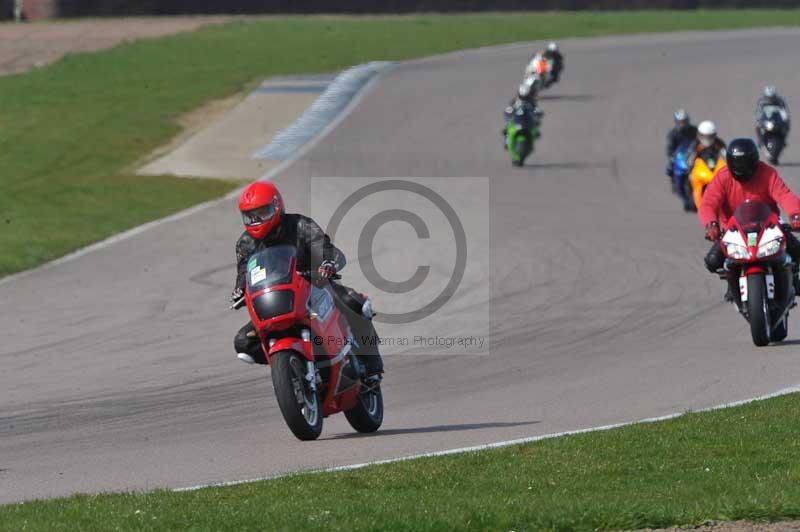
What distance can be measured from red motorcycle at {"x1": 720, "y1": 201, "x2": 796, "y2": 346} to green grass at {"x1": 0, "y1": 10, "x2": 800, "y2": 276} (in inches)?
370

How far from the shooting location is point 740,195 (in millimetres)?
14188

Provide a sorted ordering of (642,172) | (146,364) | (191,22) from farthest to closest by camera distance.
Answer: (191,22) → (642,172) → (146,364)

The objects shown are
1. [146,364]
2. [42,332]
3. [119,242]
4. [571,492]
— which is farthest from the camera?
[119,242]

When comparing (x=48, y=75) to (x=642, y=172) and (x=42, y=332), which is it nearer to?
(x=642, y=172)

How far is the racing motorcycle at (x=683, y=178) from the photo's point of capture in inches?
972

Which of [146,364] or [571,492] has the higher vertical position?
[571,492]

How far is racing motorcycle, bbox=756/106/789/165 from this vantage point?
29.5 meters

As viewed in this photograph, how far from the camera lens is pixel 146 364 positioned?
13711 millimetres

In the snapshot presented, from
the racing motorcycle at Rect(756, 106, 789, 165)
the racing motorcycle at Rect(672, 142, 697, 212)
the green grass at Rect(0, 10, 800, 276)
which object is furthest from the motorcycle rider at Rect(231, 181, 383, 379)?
the racing motorcycle at Rect(756, 106, 789, 165)

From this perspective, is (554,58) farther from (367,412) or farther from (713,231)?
(367,412)

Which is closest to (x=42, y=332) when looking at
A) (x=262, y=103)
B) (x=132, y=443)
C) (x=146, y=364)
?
(x=146, y=364)

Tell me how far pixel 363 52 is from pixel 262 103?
9362mm

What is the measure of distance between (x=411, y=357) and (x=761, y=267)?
3.13 metres

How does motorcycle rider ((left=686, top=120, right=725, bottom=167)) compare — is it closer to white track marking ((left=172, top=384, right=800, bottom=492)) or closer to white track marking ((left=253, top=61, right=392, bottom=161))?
white track marking ((left=253, top=61, right=392, bottom=161))
